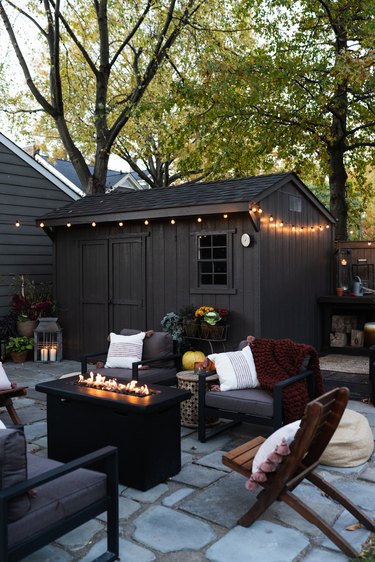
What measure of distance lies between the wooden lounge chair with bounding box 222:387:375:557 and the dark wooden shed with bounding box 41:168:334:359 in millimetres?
3646

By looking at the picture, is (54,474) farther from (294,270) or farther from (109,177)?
(109,177)

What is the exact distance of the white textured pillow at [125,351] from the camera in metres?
5.85

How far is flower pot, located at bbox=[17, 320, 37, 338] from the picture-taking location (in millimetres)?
8991

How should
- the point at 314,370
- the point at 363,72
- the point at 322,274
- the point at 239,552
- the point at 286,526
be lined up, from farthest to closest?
the point at 363,72 → the point at 322,274 → the point at 314,370 → the point at 286,526 → the point at 239,552

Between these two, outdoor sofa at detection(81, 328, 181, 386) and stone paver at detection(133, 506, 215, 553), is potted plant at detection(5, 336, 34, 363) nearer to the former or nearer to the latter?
outdoor sofa at detection(81, 328, 181, 386)

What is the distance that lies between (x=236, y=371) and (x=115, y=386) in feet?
3.82

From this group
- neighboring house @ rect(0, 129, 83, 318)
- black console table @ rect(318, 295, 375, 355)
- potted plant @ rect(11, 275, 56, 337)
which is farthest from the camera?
neighboring house @ rect(0, 129, 83, 318)

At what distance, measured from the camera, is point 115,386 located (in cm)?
423

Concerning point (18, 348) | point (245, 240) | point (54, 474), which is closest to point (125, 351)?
point (245, 240)

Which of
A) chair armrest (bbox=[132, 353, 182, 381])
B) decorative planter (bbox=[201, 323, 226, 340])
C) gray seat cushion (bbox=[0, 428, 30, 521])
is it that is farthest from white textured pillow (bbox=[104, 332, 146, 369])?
gray seat cushion (bbox=[0, 428, 30, 521])

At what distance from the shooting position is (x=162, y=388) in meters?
4.23

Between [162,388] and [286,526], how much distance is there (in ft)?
5.01

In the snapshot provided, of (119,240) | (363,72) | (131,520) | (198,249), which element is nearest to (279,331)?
(198,249)

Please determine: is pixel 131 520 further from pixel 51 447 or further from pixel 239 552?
pixel 51 447
